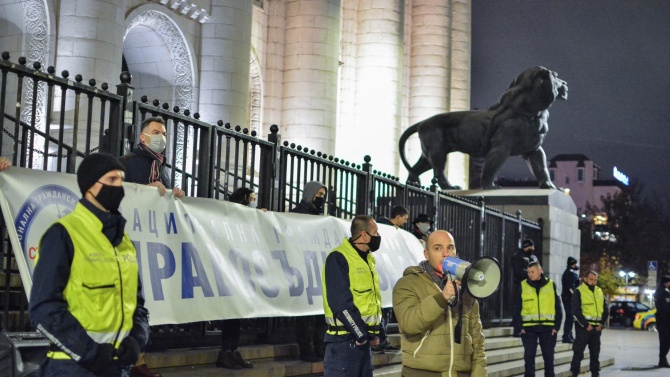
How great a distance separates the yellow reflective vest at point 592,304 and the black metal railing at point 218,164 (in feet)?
7.74

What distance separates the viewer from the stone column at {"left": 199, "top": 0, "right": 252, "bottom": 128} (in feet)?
78.7

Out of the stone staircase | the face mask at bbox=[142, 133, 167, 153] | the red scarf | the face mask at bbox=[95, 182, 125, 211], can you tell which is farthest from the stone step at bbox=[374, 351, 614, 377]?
the face mask at bbox=[95, 182, 125, 211]

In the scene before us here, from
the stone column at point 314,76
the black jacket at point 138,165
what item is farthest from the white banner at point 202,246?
the stone column at point 314,76

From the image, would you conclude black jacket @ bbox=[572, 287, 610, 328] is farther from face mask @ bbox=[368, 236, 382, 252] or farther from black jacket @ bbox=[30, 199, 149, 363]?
black jacket @ bbox=[30, 199, 149, 363]

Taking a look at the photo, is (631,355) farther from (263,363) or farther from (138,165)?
(138,165)

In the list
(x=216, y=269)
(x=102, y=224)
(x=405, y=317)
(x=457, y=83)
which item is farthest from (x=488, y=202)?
(x=457, y=83)

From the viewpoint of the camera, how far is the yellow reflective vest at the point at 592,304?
1491cm

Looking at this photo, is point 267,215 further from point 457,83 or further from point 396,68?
point 457,83

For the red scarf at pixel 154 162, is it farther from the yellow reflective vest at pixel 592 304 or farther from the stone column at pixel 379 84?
the stone column at pixel 379 84

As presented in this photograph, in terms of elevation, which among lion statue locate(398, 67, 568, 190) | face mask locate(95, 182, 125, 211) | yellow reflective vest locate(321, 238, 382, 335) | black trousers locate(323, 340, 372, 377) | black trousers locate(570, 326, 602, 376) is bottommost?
black trousers locate(570, 326, 602, 376)

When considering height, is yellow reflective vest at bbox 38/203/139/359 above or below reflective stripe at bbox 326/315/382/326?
above

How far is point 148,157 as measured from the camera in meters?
7.60

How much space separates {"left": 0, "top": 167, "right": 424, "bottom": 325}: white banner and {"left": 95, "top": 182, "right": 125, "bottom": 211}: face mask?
6.74 feet

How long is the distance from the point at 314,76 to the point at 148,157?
2168 cm
